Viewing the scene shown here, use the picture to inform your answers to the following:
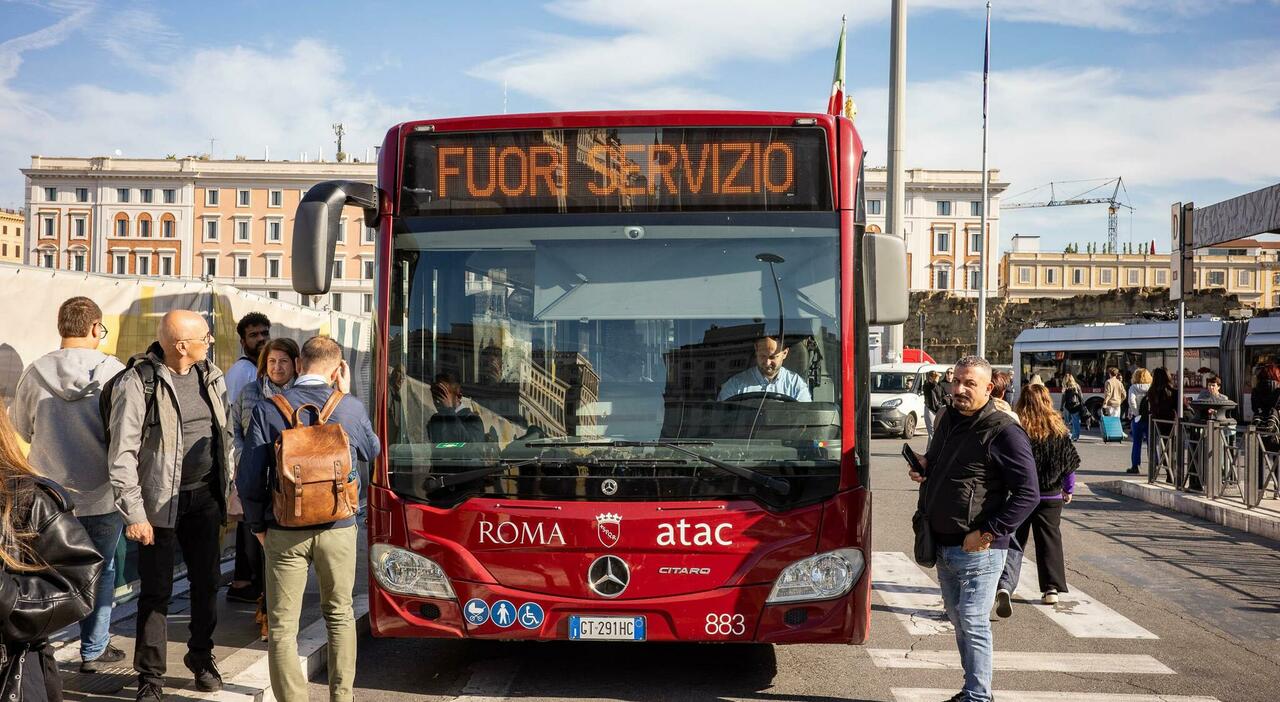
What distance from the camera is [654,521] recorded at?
5.16m

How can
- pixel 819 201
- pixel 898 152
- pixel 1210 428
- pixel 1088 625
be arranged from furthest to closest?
pixel 898 152 → pixel 1210 428 → pixel 1088 625 → pixel 819 201

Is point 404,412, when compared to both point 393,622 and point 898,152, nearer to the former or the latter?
point 393,622

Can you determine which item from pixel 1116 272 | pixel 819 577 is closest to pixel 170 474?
pixel 819 577

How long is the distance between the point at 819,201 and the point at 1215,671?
3.31 m

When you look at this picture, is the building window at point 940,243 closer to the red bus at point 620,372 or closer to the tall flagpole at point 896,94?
the tall flagpole at point 896,94

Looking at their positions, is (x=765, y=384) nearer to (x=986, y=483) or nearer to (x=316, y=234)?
(x=986, y=483)

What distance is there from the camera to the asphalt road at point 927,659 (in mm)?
5742

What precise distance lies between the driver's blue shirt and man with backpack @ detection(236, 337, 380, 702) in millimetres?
1659

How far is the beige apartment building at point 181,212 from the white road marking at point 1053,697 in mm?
98810

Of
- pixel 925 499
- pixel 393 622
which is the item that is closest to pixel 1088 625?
pixel 925 499

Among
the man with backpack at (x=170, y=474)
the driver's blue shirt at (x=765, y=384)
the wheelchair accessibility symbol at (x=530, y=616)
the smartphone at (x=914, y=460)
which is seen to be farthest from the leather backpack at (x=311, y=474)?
the smartphone at (x=914, y=460)

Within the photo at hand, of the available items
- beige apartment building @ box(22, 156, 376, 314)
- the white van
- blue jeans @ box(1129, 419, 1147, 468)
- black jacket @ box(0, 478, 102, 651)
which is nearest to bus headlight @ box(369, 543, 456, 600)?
black jacket @ box(0, 478, 102, 651)

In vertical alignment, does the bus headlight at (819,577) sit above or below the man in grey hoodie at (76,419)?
below

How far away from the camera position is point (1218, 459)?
534 inches
